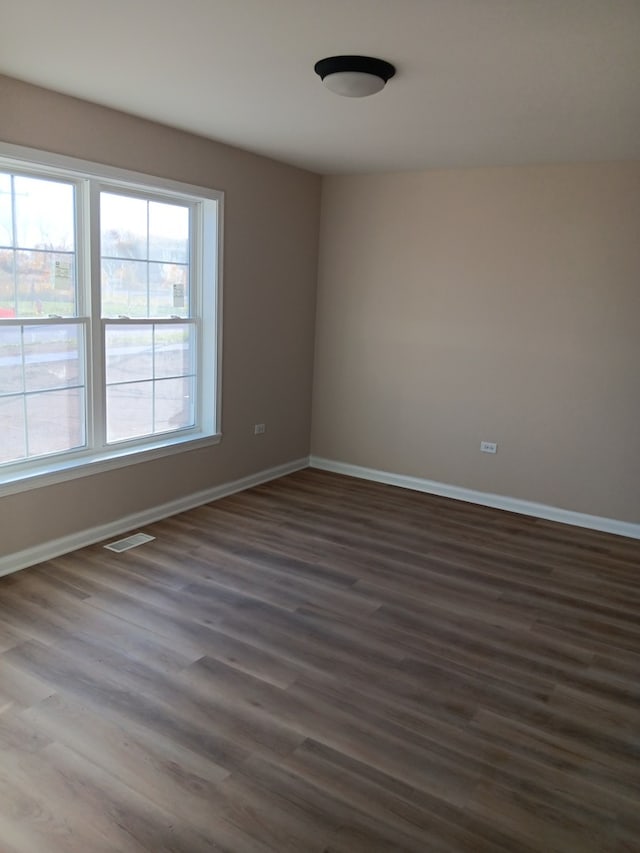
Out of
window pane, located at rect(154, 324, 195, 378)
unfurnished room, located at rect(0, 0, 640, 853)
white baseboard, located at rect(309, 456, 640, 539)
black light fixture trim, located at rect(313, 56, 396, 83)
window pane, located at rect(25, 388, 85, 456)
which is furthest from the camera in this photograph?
white baseboard, located at rect(309, 456, 640, 539)

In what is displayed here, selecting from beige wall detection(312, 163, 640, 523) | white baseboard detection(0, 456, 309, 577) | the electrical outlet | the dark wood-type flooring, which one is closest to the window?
white baseboard detection(0, 456, 309, 577)

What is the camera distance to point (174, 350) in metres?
4.61

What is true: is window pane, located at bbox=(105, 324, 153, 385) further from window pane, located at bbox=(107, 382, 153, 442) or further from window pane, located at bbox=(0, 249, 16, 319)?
window pane, located at bbox=(0, 249, 16, 319)

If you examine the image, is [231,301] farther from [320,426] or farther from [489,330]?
[489,330]

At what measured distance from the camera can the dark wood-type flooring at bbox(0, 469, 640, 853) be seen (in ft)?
6.66

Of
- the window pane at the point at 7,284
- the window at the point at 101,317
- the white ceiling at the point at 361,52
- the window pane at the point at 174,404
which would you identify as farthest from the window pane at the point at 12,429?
the white ceiling at the point at 361,52

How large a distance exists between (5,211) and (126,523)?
199 cm

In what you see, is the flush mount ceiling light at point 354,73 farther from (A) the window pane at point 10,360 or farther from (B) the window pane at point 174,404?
(B) the window pane at point 174,404

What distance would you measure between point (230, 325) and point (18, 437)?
177cm

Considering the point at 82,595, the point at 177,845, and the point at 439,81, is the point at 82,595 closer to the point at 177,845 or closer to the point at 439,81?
the point at 177,845

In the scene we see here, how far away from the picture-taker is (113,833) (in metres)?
1.95

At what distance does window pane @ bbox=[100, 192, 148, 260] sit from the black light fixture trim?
5.75ft

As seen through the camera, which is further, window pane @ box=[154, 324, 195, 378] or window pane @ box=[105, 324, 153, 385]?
window pane @ box=[154, 324, 195, 378]

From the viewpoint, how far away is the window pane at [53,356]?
11.9 feet
